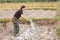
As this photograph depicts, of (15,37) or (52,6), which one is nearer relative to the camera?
(15,37)

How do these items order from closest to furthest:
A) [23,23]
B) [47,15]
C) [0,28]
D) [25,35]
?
[25,35] → [0,28] → [23,23] → [47,15]

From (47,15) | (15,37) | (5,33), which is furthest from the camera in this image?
(47,15)

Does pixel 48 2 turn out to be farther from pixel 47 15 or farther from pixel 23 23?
pixel 23 23

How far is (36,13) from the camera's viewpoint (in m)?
11.6

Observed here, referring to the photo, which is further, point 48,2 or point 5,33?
point 48,2

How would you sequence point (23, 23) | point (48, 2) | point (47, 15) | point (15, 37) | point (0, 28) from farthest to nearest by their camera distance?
point (48, 2) → point (47, 15) → point (23, 23) → point (0, 28) → point (15, 37)

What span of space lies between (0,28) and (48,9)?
2.91 m

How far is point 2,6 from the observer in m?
11.8

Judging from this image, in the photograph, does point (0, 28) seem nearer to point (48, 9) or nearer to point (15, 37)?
point (15, 37)

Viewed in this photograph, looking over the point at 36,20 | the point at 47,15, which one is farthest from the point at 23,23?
the point at 47,15

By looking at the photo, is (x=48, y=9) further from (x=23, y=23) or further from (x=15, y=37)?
(x=15, y=37)

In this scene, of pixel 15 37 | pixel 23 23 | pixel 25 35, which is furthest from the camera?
pixel 23 23

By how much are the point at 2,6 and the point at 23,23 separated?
70.5 inches

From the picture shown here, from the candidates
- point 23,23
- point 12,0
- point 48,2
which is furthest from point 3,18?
point 48,2
